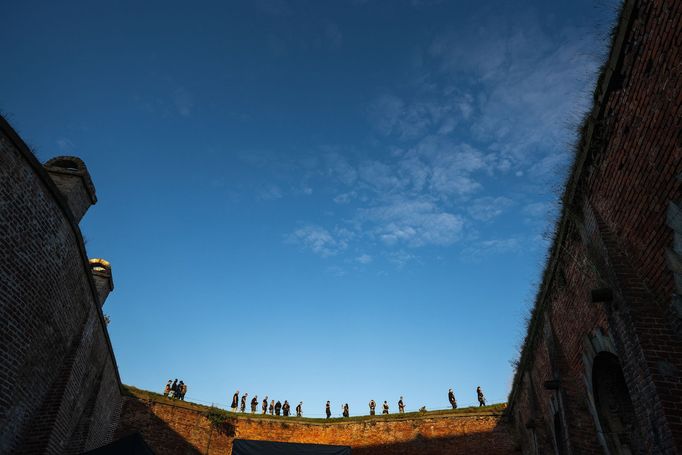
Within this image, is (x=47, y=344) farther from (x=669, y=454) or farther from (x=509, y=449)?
(x=509, y=449)

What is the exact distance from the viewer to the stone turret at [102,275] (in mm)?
16469

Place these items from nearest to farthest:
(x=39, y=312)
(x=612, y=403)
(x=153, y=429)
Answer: (x=612, y=403)
(x=39, y=312)
(x=153, y=429)

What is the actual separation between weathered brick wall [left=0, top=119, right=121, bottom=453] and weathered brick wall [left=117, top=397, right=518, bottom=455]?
7.66 meters

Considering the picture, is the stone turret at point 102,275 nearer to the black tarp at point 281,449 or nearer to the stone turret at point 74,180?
the stone turret at point 74,180

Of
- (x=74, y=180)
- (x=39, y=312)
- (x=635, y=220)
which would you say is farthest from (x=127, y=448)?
(x=635, y=220)

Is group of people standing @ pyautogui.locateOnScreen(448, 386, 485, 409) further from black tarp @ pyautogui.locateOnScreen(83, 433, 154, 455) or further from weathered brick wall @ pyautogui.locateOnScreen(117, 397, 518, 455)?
black tarp @ pyautogui.locateOnScreen(83, 433, 154, 455)

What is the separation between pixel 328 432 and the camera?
874 inches

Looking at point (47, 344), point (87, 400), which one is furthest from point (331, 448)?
point (47, 344)

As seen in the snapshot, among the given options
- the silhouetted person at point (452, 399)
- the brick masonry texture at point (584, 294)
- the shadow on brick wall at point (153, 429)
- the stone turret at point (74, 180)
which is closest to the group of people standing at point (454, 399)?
the silhouetted person at point (452, 399)

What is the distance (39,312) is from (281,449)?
10.3 m

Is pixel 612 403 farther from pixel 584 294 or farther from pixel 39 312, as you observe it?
pixel 39 312

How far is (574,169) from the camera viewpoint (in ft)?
23.6

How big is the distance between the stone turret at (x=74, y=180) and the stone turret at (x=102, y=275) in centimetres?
454

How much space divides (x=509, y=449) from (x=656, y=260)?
17.0 m
